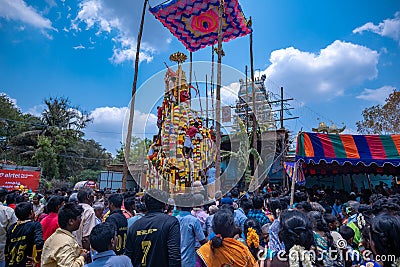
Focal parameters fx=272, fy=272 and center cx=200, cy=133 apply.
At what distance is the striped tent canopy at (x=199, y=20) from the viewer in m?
10.8

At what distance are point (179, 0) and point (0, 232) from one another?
32.3 feet

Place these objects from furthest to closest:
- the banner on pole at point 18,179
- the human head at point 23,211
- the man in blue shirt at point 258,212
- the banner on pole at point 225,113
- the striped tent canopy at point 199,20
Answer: the banner on pole at point 18,179
the banner on pole at point 225,113
the striped tent canopy at point 199,20
the man in blue shirt at point 258,212
the human head at point 23,211

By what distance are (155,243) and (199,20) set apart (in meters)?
10.8

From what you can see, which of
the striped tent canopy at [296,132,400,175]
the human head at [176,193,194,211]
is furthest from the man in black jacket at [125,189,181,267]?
the striped tent canopy at [296,132,400,175]

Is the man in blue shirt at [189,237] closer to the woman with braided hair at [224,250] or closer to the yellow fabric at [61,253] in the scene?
the woman with braided hair at [224,250]

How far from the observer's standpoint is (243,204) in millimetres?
4527

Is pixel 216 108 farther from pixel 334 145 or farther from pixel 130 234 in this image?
pixel 130 234

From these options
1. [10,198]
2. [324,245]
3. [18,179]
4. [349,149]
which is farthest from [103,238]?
[18,179]

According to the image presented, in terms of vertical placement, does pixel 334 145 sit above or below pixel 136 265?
above

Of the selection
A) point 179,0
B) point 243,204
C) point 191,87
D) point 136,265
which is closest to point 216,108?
point 191,87

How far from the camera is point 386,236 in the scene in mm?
1849

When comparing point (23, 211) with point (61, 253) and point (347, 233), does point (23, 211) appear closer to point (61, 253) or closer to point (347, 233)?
point (61, 253)

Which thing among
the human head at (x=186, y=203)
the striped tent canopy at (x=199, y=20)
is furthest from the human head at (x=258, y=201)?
the striped tent canopy at (x=199, y=20)

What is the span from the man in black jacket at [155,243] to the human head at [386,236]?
165 centimetres
